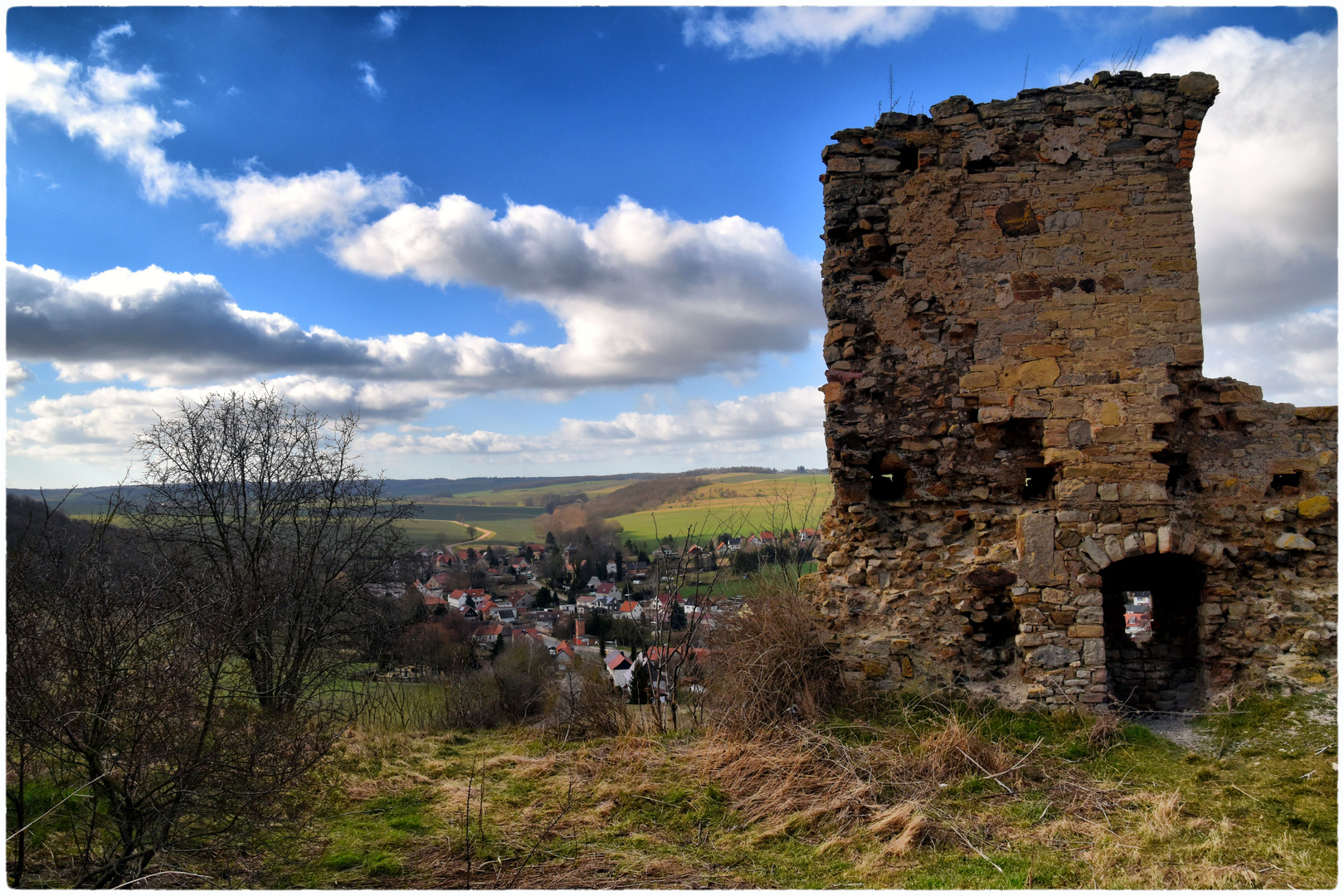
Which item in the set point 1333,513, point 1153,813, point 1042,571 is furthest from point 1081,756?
point 1333,513

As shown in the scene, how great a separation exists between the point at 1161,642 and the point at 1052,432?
7.50ft

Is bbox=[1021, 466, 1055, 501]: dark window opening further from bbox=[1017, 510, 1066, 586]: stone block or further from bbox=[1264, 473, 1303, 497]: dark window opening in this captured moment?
bbox=[1264, 473, 1303, 497]: dark window opening

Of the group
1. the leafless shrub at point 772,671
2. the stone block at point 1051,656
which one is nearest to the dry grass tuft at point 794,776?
the leafless shrub at point 772,671

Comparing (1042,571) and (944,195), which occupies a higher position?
(944,195)

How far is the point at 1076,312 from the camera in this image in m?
6.24

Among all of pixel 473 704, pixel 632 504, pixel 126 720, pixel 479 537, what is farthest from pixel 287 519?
pixel 479 537

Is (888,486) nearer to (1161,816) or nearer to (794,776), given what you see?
(794,776)

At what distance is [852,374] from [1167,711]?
12.8ft

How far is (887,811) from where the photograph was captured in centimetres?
443

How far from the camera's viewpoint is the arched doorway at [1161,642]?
20.7 feet

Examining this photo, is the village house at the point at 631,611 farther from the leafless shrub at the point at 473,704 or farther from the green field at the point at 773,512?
the leafless shrub at the point at 473,704

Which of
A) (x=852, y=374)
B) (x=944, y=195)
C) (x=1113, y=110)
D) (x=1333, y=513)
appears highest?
(x=1113, y=110)

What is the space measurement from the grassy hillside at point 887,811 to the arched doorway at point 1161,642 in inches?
29.1

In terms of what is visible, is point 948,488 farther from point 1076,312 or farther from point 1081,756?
point 1081,756
